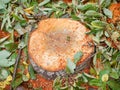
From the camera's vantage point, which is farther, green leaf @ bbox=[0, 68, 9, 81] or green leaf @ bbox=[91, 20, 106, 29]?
green leaf @ bbox=[0, 68, 9, 81]

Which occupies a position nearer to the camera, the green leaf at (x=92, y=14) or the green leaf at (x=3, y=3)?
the green leaf at (x=92, y=14)

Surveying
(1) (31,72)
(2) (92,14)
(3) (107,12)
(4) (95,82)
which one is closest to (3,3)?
(1) (31,72)

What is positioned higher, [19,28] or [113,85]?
[19,28]

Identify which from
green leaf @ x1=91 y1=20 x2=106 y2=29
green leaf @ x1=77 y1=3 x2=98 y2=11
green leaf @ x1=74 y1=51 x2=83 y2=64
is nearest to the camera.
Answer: green leaf @ x1=74 y1=51 x2=83 y2=64

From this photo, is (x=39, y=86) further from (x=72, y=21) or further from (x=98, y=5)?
(x=98, y=5)

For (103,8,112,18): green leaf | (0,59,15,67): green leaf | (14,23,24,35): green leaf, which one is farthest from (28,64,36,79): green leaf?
(103,8,112,18): green leaf

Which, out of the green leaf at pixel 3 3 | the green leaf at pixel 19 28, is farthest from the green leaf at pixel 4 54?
the green leaf at pixel 3 3

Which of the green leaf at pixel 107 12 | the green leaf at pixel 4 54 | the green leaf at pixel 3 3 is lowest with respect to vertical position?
the green leaf at pixel 4 54

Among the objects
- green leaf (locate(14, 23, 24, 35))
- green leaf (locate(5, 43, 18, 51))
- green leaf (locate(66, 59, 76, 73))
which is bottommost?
green leaf (locate(66, 59, 76, 73))

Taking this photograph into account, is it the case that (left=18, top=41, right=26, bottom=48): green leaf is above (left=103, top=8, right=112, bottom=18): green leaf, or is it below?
below

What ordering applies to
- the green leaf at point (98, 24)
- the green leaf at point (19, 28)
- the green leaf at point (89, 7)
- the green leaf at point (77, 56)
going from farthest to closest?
the green leaf at point (19, 28)
the green leaf at point (89, 7)
the green leaf at point (98, 24)
the green leaf at point (77, 56)

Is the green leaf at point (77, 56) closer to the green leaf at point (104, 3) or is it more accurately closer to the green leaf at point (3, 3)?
the green leaf at point (104, 3)

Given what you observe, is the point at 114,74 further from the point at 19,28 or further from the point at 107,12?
the point at 19,28

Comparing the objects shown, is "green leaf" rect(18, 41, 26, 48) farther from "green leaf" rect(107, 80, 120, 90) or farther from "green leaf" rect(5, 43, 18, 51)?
"green leaf" rect(107, 80, 120, 90)
